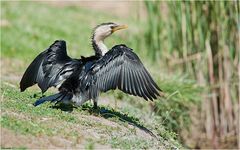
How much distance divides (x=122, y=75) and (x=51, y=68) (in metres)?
1.07

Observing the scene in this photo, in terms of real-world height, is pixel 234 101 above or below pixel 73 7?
below

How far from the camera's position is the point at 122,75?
776 centimetres

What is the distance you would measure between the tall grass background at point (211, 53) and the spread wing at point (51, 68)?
3977 millimetres

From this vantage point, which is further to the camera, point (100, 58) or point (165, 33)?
point (165, 33)

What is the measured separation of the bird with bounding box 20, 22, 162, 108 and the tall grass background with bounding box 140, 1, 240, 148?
A: 3.72m

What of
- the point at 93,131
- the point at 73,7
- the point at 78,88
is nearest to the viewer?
the point at 93,131

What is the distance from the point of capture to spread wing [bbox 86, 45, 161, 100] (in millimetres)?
7645

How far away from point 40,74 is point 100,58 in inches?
35.3

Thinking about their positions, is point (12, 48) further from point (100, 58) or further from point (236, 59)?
point (100, 58)

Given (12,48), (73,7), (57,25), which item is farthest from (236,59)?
(73,7)

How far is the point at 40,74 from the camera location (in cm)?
862

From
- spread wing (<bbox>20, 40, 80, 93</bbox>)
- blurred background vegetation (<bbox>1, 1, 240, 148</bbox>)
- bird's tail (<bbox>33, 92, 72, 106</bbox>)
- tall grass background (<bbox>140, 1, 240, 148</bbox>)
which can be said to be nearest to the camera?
bird's tail (<bbox>33, 92, 72, 106</bbox>)

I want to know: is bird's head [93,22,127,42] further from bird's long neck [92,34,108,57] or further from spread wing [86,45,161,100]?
spread wing [86,45,161,100]

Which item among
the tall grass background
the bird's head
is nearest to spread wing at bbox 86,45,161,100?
the bird's head
